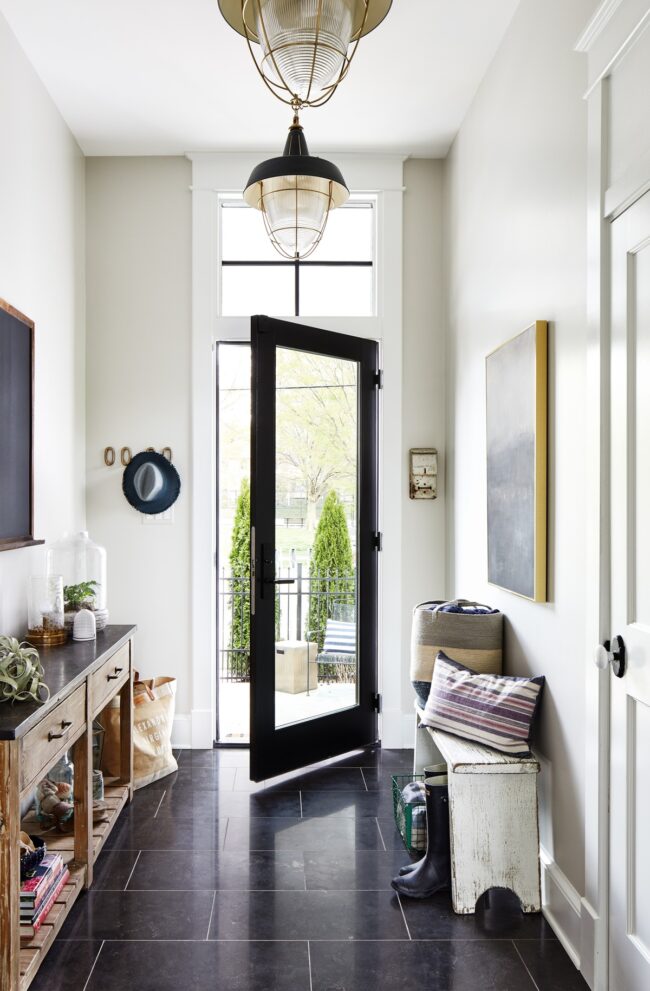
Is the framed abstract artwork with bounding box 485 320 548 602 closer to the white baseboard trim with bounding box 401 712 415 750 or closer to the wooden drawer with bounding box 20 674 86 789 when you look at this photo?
the white baseboard trim with bounding box 401 712 415 750

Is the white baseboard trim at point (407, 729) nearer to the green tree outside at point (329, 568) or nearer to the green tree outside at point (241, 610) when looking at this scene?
the green tree outside at point (329, 568)

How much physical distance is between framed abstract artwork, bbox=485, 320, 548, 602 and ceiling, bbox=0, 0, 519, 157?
1270 millimetres

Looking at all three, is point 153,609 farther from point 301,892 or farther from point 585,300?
point 585,300

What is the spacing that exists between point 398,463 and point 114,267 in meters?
1.84

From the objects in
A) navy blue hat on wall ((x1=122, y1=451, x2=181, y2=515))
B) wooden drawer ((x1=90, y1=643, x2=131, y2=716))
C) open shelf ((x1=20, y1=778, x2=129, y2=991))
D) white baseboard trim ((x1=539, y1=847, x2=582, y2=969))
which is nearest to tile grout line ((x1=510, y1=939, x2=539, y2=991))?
white baseboard trim ((x1=539, y1=847, x2=582, y2=969))

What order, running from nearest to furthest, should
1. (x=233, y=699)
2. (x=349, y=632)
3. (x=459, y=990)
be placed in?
(x=459, y=990) < (x=349, y=632) < (x=233, y=699)

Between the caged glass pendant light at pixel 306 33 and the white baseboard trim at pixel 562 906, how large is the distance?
7.48 feet

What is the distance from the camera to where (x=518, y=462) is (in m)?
2.60

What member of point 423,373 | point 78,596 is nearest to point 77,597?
point 78,596

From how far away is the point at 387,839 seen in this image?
287cm

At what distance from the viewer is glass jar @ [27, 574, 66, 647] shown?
2.89m

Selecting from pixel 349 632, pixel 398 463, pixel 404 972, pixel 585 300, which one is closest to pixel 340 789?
pixel 349 632

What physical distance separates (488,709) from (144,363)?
2.54 metres

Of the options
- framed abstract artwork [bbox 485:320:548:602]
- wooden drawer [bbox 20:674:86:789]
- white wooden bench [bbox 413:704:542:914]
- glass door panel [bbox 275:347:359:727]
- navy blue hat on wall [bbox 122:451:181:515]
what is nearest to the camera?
wooden drawer [bbox 20:674:86:789]
